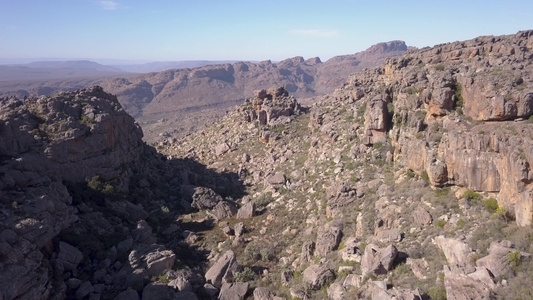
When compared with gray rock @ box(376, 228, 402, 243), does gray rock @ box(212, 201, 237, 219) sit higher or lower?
lower

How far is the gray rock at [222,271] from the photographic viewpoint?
2133 cm

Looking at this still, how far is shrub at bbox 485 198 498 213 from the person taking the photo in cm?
1768

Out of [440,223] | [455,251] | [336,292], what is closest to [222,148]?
[336,292]

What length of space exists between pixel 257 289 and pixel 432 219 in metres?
10.1

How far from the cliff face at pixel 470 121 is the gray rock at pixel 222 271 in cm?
1297

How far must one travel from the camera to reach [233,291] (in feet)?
66.1

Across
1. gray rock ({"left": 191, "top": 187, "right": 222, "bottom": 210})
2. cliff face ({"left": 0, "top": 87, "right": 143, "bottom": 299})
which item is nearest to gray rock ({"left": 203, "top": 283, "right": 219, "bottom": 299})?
cliff face ({"left": 0, "top": 87, "right": 143, "bottom": 299})

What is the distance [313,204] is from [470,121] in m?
12.8

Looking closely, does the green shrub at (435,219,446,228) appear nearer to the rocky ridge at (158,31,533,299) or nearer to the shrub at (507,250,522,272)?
the rocky ridge at (158,31,533,299)

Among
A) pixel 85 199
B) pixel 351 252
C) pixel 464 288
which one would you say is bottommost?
pixel 85 199

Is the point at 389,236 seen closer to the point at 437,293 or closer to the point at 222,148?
the point at 437,293

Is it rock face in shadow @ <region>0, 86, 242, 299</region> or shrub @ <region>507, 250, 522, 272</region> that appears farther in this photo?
rock face in shadow @ <region>0, 86, 242, 299</region>

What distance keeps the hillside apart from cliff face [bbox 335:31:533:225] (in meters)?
0.09

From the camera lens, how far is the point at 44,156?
27.5 metres
